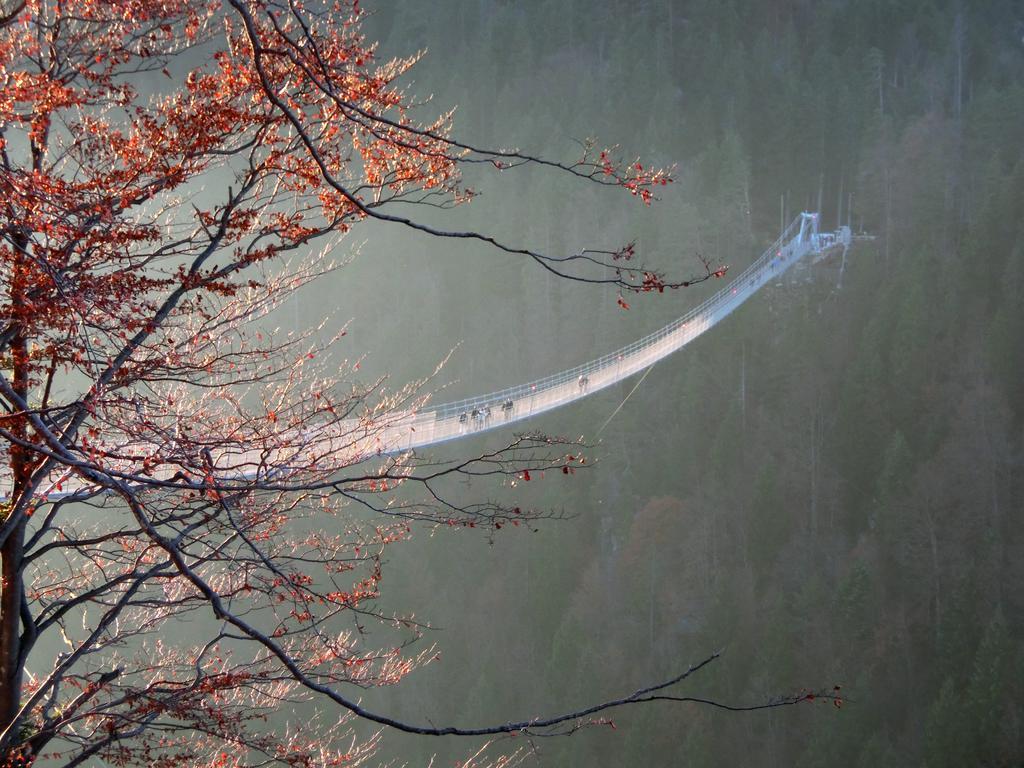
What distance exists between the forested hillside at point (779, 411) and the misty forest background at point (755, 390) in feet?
0.19

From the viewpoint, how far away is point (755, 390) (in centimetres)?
2100

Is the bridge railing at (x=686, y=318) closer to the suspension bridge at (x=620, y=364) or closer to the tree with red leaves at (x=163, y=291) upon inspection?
the suspension bridge at (x=620, y=364)

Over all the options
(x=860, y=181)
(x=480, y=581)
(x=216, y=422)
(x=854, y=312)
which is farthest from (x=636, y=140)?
(x=216, y=422)

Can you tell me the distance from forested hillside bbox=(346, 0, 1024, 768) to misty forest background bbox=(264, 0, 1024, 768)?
0.06 meters

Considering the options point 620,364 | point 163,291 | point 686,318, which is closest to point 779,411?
point 686,318

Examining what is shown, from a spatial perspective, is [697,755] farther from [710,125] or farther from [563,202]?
[710,125]

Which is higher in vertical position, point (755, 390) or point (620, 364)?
point (755, 390)

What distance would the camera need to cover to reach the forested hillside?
16531mm

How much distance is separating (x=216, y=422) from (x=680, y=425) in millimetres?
17306

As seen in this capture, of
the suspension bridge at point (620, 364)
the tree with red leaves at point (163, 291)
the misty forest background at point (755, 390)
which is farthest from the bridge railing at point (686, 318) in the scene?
the tree with red leaves at point (163, 291)

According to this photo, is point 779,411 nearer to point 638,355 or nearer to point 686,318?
point 686,318

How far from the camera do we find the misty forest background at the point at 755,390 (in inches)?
655

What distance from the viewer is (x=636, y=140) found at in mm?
26094

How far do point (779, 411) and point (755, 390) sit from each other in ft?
2.09
